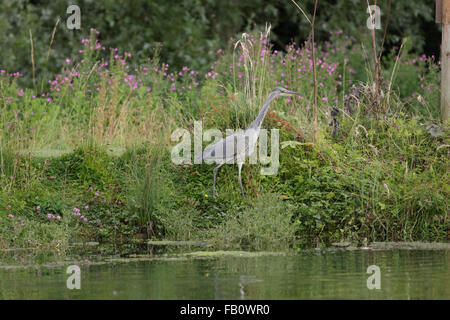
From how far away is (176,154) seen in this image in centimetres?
1078

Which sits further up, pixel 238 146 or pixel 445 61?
pixel 445 61

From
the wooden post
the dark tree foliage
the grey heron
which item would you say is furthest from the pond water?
the dark tree foliage

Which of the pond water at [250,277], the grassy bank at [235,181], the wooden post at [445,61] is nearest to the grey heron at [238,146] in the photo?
the grassy bank at [235,181]

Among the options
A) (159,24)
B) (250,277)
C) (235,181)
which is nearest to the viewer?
(250,277)

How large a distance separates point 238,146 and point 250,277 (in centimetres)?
315

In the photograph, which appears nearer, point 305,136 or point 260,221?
point 260,221

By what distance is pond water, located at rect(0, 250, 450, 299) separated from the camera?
623cm

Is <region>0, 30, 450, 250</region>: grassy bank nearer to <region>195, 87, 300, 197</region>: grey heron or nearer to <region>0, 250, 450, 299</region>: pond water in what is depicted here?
<region>195, 87, 300, 197</region>: grey heron

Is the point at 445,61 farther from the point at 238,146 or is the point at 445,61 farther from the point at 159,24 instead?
the point at 159,24

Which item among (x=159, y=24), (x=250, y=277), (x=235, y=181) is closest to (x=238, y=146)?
(x=235, y=181)

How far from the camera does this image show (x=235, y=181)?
34.1 feet

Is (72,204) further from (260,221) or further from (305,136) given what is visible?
(305,136)
